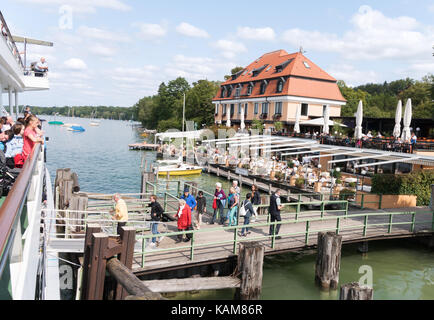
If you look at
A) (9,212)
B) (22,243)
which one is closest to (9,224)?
(9,212)

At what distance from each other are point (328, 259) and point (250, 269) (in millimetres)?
2708

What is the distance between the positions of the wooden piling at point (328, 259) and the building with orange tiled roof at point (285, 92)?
33.3 m

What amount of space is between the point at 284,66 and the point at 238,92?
9144 mm

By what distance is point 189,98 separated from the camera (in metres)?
77.6

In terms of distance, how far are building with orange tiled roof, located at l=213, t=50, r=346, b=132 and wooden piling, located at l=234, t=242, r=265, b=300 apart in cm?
3492

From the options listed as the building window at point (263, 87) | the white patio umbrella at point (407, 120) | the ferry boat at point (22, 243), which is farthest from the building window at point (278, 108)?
the ferry boat at point (22, 243)

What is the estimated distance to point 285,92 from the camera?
44.7 metres

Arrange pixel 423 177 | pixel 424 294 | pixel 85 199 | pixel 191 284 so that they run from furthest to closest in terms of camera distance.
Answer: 1. pixel 423 177
2. pixel 85 199
3. pixel 424 294
4. pixel 191 284

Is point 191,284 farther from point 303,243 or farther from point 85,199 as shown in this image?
point 85,199

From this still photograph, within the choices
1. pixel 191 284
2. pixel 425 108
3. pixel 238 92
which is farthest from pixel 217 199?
pixel 425 108

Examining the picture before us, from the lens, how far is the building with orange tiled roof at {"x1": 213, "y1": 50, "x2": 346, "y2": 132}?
44.9 m

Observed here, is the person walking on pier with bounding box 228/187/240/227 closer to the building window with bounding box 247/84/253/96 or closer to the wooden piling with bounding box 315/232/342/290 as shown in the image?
the wooden piling with bounding box 315/232/342/290

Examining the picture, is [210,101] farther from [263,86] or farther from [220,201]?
[220,201]

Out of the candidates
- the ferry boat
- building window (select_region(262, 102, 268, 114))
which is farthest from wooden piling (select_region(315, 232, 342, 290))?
building window (select_region(262, 102, 268, 114))
